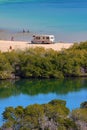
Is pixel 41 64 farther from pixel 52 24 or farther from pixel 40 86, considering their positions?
pixel 52 24

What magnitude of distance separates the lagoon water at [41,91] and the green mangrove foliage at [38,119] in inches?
203

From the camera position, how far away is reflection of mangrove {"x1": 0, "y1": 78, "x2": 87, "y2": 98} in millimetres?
27531

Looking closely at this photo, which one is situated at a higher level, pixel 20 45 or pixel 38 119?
pixel 20 45

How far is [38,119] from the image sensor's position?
17844mm

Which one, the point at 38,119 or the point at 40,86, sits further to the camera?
the point at 40,86

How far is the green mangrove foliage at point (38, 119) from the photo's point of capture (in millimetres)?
17688

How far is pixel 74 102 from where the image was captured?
24.6 m

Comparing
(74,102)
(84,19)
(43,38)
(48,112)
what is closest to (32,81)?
(74,102)

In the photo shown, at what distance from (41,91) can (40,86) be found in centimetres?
119

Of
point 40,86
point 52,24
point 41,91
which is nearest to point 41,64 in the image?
point 40,86

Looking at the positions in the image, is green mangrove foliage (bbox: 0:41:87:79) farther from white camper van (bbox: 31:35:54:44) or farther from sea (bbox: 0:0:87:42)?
sea (bbox: 0:0:87:42)

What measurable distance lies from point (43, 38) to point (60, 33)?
5.81 metres

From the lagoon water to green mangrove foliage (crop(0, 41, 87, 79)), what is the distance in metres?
0.64

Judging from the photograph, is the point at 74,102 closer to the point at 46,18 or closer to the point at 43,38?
the point at 43,38
